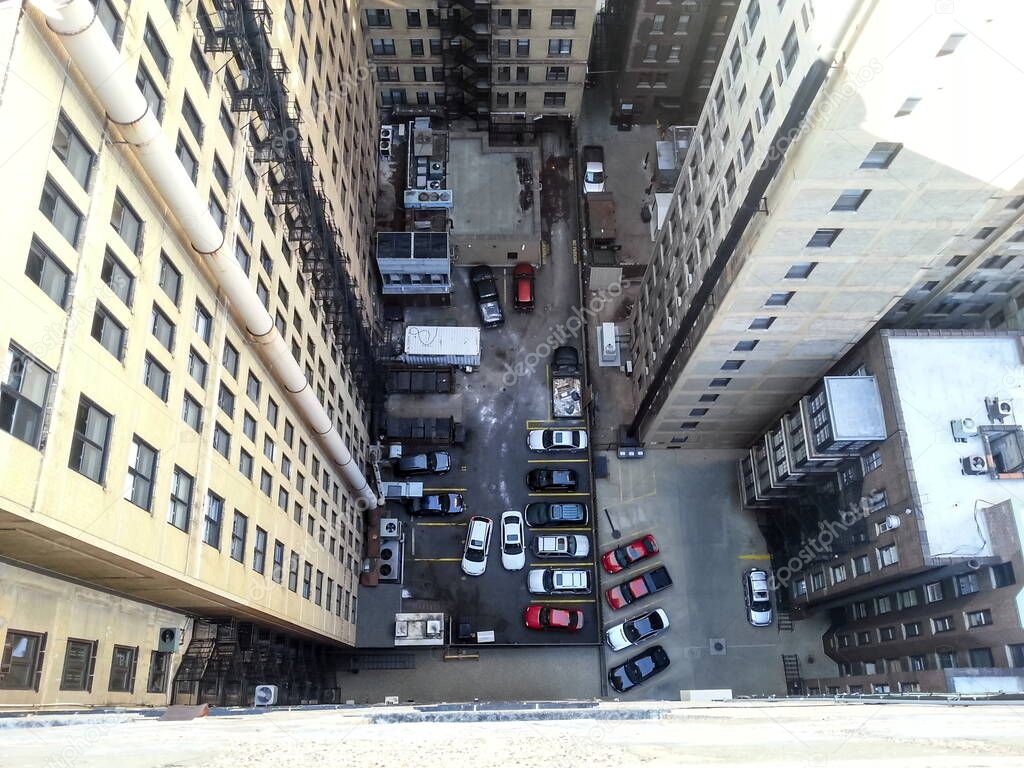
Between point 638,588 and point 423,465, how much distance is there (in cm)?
1999

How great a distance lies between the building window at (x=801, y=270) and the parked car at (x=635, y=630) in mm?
30072

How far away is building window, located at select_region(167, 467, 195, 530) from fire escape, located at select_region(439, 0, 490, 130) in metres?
47.5

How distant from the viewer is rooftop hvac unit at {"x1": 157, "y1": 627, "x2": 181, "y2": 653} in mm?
31750

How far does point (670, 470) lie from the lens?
6172cm

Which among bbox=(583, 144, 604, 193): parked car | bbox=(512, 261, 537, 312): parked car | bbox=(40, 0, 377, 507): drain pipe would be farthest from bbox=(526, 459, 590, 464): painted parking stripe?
bbox=(583, 144, 604, 193): parked car

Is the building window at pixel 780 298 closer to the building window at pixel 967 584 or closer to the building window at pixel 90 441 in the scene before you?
the building window at pixel 967 584

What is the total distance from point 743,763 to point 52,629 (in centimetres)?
2385

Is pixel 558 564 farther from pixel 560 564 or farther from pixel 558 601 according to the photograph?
pixel 558 601

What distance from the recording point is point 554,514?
57.8m

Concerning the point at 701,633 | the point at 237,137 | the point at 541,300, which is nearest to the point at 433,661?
the point at 701,633

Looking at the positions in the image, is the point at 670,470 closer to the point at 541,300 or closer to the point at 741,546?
the point at 741,546

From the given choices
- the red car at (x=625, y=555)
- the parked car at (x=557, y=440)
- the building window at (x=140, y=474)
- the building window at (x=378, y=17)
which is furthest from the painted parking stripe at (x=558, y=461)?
the building window at (x=378, y=17)

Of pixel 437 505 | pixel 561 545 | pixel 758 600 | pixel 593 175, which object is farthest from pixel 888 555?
pixel 593 175

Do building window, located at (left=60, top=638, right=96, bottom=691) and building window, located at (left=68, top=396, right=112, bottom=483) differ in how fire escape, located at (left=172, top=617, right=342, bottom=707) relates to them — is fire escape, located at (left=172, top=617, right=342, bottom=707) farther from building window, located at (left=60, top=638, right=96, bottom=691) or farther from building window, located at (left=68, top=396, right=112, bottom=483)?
building window, located at (left=68, top=396, right=112, bottom=483)
